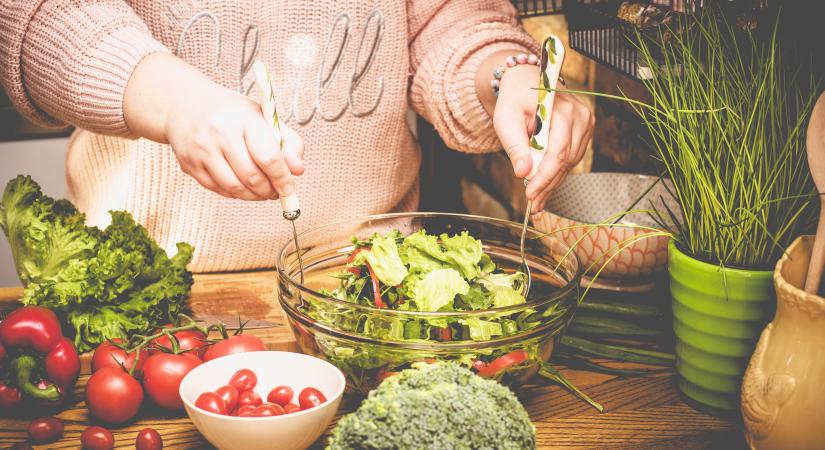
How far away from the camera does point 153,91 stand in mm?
1127

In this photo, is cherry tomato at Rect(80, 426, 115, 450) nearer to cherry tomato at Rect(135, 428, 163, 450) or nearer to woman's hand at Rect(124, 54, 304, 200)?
cherry tomato at Rect(135, 428, 163, 450)

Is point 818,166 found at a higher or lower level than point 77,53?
lower

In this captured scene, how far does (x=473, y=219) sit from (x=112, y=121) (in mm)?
611

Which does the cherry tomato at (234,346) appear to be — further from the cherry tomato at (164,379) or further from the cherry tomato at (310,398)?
the cherry tomato at (310,398)

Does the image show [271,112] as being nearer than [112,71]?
Yes

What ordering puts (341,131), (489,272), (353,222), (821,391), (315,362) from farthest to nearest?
(341,131)
(353,222)
(489,272)
(315,362)
(821,391)

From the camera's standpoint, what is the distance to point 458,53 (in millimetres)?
1493

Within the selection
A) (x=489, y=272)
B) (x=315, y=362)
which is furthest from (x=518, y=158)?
(x=315, y=362)

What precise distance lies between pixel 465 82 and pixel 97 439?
0.94 metres

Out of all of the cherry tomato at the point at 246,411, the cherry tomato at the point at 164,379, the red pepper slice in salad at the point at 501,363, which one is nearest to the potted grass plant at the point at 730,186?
the red pepper slice in salad at the point at 501,363

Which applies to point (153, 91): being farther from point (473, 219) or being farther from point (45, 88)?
point (473, 219)

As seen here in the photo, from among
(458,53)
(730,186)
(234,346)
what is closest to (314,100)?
(458,53)

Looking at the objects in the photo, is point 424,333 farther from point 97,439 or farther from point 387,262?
point 97,439

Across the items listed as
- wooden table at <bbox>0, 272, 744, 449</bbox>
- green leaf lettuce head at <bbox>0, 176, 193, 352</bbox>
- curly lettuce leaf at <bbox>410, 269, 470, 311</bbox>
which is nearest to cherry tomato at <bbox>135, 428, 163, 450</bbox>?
wooden table at <bbox>0, 272, 744, 449</bbox>
